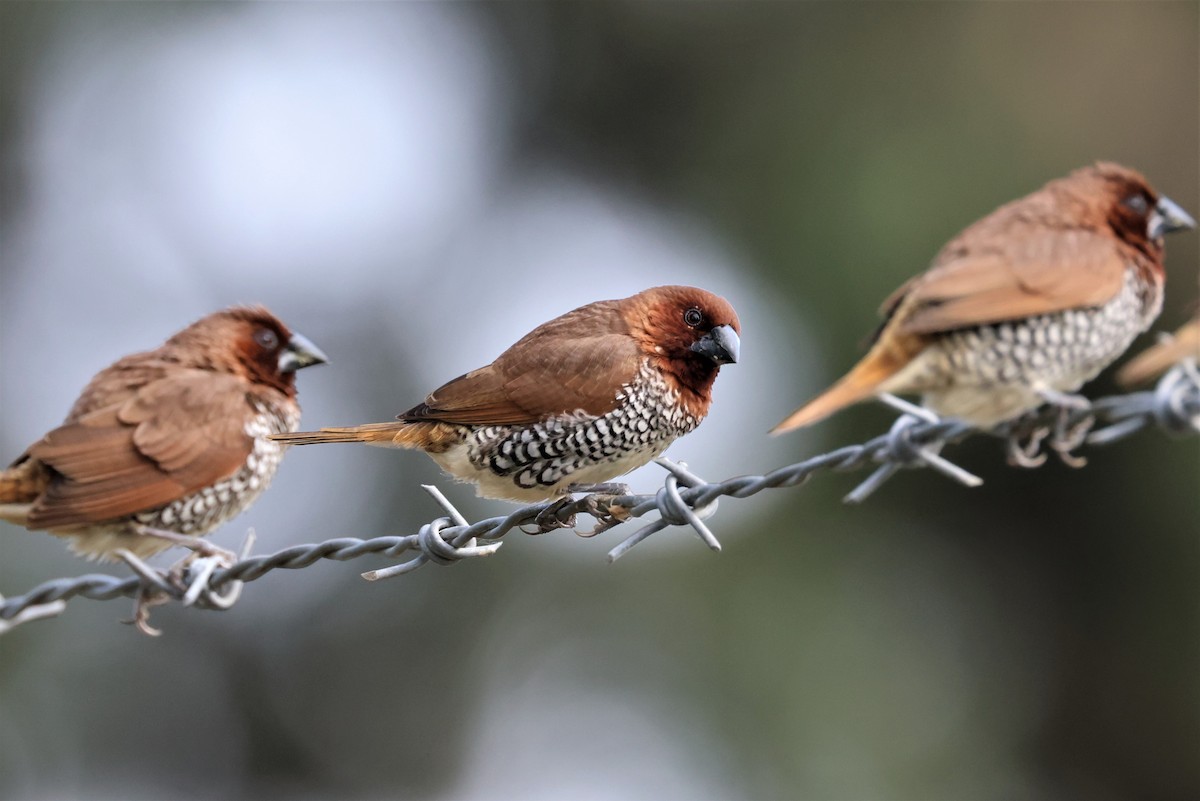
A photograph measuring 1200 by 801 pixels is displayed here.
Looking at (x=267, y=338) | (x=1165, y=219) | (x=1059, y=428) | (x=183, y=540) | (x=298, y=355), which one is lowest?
(x=1165, y=219)

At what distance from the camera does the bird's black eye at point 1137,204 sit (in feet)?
15.3

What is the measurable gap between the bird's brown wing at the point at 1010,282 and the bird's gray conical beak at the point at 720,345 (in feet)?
1.75

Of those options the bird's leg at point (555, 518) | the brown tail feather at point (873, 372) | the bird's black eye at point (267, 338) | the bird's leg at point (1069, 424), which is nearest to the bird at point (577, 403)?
the bird's leg at point (555, 518)

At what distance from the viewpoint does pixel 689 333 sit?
15.0 feet

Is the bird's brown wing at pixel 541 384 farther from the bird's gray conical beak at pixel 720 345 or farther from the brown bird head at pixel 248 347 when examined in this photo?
the brown bird head at pixel 248 347

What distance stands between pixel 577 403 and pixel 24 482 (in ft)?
6.99

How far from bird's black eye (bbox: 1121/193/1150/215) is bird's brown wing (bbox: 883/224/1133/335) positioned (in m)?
0.33

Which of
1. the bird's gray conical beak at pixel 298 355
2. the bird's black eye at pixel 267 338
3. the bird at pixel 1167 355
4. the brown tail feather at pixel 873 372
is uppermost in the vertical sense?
the bird's black eye at pixel 267 338

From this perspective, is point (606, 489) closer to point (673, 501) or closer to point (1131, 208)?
point (673, 501)

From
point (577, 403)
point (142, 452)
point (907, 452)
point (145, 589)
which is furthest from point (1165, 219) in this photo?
point (142, 452)

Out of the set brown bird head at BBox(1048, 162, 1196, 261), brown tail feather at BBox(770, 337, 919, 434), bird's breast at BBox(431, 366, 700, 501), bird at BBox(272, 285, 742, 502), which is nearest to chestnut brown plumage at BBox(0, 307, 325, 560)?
bird at BBox(272, 285, 742, 502)

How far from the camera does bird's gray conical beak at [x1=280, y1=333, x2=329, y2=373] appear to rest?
585 centimetres

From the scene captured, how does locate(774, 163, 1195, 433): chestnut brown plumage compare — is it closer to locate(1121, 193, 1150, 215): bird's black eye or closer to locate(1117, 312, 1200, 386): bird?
locate(1121, 193, 1150, 215): bird's black eye

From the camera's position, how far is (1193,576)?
10133 millimetres
